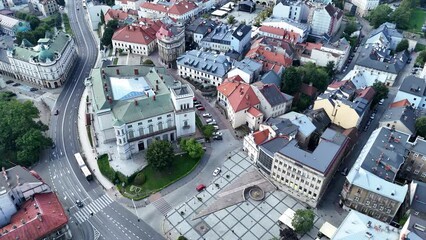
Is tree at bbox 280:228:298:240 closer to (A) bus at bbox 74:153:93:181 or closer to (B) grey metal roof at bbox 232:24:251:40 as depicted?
(A) bus at bbox 74:153:93:181

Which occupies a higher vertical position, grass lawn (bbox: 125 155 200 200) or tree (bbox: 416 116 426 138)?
tree (bbox: 416 116 426 138)

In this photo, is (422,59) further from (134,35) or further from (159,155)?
(134,35)

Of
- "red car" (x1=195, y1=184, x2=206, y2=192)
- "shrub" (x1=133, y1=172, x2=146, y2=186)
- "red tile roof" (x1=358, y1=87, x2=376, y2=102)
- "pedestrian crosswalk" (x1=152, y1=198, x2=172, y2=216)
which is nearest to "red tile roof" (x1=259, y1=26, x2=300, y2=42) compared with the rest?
"red tile roof" (x1=358, y1=87, x2=376, y2=102)

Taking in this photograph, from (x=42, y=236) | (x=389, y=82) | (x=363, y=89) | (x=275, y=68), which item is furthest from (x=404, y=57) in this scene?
(x=42, y=236)

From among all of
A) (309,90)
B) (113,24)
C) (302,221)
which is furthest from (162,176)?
(113,24)

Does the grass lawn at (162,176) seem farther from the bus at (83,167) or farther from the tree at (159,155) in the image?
the bus at (83,167)

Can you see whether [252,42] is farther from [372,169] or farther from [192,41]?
[372,169]
